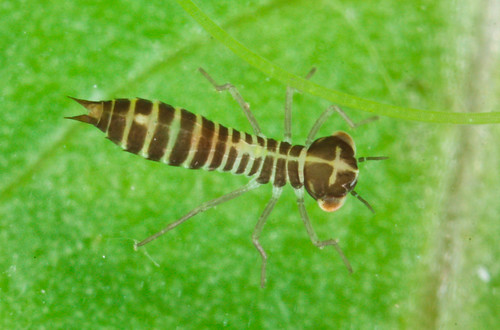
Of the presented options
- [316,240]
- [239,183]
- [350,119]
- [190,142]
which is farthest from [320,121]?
[190,142]

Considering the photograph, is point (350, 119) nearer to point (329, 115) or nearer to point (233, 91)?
point (329, 115)

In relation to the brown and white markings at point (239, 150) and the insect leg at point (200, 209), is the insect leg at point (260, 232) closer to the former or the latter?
the brown and white markings at point (239, 150)

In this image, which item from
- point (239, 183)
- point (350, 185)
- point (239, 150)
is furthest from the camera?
point (239, 150)

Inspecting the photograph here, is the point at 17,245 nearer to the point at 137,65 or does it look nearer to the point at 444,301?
the point at 137,65

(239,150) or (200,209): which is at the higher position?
(200,209)

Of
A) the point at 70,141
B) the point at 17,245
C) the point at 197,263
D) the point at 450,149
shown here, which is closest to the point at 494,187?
the point at 450,149

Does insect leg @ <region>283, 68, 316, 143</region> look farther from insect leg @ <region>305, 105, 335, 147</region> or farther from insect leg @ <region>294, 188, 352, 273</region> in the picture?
insect leg @ <region>294, 188, 352, 273</region>

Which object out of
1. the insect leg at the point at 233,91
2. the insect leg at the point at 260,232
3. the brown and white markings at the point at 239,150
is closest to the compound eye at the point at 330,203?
the brown and white markings at the point at 239,150
